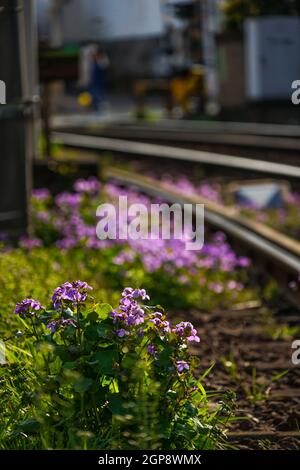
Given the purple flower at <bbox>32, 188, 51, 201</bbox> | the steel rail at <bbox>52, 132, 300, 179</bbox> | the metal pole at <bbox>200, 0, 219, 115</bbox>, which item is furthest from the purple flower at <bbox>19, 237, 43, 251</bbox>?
Answer: the metal pole at <bbox>200, 0, 219, 115</bbox>

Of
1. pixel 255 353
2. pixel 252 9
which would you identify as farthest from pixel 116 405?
pixel 252 9

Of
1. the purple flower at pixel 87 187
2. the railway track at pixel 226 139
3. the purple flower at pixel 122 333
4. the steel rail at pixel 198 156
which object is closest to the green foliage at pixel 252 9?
the railway track at pixel 226 139

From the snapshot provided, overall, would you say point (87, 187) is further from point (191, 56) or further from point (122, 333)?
point (191, 56)

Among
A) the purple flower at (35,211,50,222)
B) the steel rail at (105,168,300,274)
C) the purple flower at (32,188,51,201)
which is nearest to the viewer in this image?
the steel rail at (105,168,300,274)

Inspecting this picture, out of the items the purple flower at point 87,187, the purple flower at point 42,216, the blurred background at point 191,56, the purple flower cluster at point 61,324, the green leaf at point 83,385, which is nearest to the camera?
the green leaf at point 83,385

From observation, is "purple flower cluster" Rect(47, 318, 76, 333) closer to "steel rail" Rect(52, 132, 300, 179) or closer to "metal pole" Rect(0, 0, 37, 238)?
"metal pole" Rect(0, 0, 37, 238)

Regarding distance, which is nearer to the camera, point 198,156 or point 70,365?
point 70,365

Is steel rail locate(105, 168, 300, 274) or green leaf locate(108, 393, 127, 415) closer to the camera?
green leaf locate(108, 393, 127, 415)

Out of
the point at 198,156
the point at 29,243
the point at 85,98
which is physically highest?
the point at 29,243

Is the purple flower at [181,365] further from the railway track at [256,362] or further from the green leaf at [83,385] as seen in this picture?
the railway track at [256,362]

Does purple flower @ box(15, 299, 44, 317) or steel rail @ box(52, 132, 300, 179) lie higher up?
purple flower @ box(15, 299, 44, 317)
